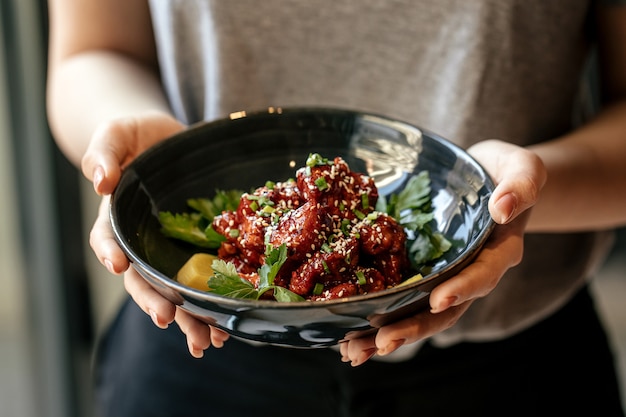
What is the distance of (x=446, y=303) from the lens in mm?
990

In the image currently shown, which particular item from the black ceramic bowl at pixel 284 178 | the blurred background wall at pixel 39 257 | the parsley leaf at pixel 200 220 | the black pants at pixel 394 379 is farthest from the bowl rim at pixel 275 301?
the blurred background wall at pixel 39 257

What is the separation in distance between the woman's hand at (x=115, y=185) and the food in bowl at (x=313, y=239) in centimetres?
7

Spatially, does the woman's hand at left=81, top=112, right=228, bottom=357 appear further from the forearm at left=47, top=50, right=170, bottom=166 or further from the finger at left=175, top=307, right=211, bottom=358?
the forearm at left=47, top=50, right=170, bottom=166

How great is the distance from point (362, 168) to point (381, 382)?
0.46m

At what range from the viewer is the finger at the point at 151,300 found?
105cm

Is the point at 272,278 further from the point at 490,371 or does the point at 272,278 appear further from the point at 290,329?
the point at 490,371

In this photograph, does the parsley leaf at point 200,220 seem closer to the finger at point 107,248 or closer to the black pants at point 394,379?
the finger at point 107,248

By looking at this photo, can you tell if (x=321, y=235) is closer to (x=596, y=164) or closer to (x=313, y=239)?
(x=313, y=239)

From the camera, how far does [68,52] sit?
5.71 ft

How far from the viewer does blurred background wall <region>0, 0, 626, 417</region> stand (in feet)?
8.07

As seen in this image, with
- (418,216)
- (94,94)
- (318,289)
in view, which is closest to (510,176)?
(418,216)

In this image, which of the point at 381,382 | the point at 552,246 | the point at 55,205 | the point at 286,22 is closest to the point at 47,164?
the point at 55,205

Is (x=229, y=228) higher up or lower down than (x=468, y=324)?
higher up

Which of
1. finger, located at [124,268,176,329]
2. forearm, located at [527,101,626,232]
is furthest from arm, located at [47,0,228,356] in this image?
forearm, located at [527,101,626,232]
